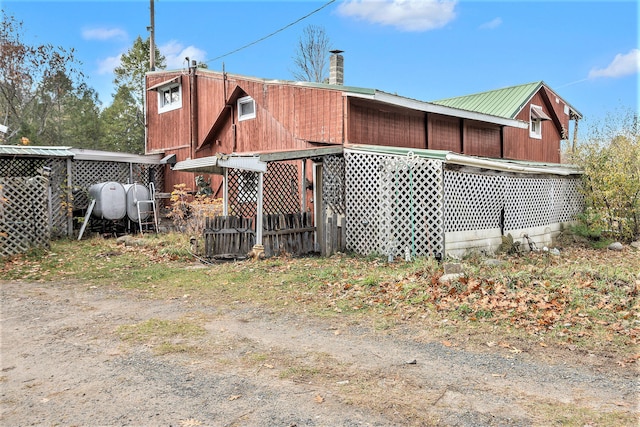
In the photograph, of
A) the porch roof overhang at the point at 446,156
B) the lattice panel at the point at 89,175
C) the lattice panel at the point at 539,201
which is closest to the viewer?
the porch roof overhang at the point at 446,156

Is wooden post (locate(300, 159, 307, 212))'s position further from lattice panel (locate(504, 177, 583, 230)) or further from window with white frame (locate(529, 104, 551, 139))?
window with white frame (locate(529, 104, 551, 139))

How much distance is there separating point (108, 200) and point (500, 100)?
15597mm

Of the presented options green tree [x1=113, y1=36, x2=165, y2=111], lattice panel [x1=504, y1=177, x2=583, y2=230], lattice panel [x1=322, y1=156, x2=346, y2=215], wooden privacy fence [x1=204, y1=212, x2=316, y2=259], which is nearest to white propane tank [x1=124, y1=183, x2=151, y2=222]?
wooden privacy fence [x1=204, y1=212, x2=316, y2=259]

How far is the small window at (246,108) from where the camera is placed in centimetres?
1475

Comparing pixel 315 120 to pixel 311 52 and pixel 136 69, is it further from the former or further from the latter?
pixel 136 69

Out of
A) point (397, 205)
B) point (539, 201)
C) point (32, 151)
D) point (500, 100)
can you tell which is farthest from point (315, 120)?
point (500, 100)

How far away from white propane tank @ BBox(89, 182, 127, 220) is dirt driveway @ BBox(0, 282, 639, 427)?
9648 mm

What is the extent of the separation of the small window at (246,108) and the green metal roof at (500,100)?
24.7ft

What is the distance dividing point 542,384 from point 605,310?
94.1 inches

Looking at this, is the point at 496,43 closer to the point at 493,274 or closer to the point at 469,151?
the point at 469,151

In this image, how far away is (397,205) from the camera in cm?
999

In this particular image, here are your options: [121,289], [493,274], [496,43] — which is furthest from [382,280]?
[496,43]

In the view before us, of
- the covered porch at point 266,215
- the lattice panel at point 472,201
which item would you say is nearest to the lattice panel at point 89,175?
the covered porch at point 266,215

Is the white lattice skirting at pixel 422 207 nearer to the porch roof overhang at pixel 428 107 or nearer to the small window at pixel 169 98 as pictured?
the porch roof overhang at pixel 428 107
